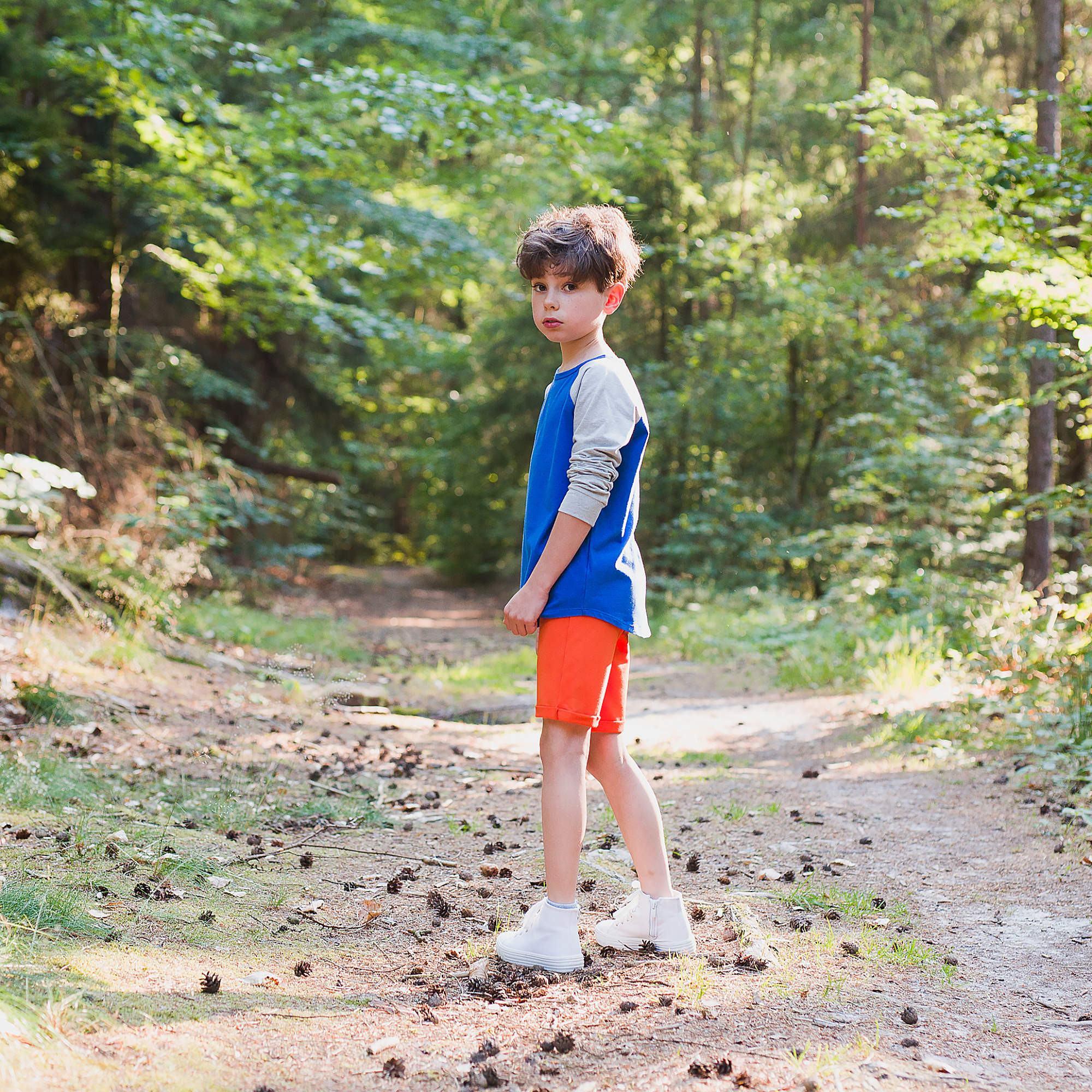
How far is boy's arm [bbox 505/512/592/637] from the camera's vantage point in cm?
260

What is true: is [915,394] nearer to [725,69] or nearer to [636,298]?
[636,298]

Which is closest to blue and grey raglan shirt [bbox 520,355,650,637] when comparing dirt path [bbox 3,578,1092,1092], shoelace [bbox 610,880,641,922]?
shoelace [bbox 610,880,641,922]

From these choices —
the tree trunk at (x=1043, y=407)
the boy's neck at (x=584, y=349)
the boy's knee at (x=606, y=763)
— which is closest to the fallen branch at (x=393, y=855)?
the boy's knee at (x=606, y=763)

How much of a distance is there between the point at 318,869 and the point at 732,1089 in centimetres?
192

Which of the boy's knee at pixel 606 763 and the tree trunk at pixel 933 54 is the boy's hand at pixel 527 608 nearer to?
the boy's knee at pixel 606 763

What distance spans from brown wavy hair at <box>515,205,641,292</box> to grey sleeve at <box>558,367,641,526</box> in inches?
11.2

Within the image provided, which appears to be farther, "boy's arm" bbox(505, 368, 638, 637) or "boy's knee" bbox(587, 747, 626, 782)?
"boy's knee" bbox(587, 747, 626, 782)

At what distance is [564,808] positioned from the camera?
264cm

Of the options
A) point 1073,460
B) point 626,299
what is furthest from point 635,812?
point 626,299

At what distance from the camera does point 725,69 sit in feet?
53.6

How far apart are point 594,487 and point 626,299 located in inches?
497

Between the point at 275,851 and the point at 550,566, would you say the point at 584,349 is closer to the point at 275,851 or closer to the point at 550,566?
the point at 550,566

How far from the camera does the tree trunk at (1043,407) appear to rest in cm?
770

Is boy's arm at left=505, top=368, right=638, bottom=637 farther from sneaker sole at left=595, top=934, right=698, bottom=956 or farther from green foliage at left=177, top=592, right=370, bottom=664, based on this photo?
green foliage at left=177, top=592, right=370, bottom=664
